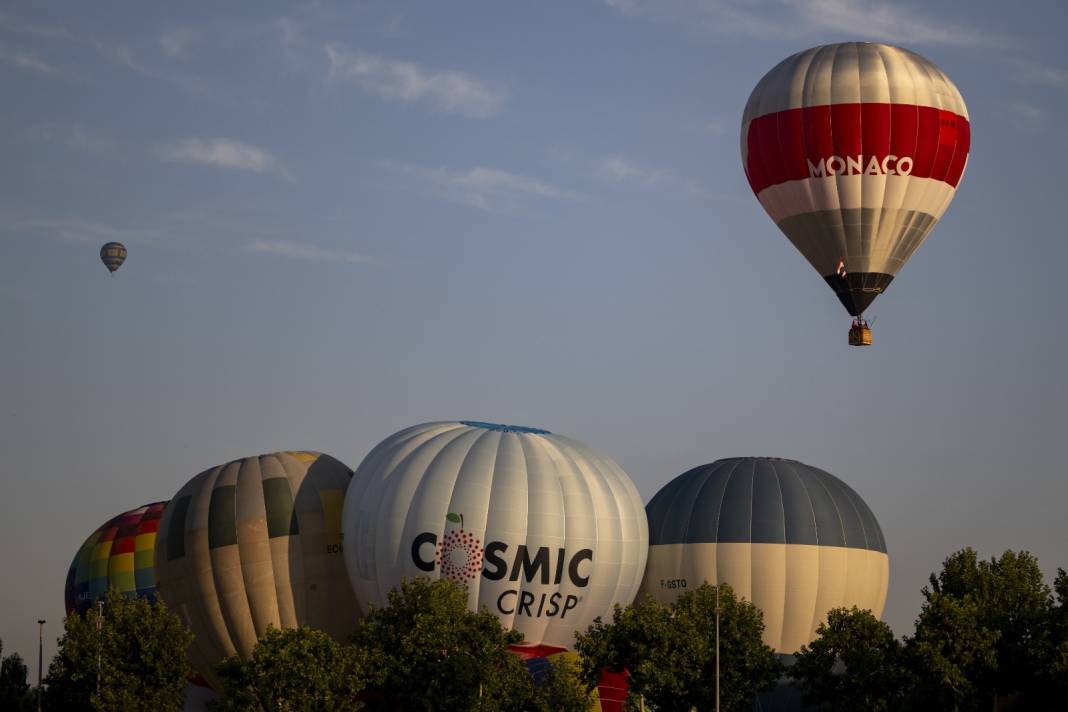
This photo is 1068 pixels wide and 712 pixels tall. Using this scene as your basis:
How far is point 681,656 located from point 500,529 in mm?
6449

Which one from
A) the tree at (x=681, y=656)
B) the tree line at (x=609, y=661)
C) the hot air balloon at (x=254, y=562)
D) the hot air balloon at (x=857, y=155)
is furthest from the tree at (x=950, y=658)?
the hot air balloon at (x=254, y=562)

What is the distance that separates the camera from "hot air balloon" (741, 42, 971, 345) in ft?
212

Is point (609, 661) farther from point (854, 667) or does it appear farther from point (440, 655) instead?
point (854, 667)

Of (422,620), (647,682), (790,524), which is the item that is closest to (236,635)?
(422,620)

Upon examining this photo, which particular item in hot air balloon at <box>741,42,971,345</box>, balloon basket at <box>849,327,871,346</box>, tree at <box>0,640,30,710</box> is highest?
hot air balloon at <box>741,42,971,345</box>

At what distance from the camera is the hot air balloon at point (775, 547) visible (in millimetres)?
66375

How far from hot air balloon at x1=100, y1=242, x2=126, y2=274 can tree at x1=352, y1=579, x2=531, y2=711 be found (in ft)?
141

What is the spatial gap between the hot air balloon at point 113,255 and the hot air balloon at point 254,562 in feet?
119

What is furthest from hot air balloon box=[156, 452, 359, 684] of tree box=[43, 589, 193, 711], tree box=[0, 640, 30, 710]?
tree box=[0, 640, 30, 710]

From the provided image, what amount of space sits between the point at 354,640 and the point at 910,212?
73.0 ft

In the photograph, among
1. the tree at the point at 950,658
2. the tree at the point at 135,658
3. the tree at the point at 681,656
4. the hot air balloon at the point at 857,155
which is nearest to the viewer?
the tree at the point at 950,658

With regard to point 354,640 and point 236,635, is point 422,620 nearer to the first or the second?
point 354,640

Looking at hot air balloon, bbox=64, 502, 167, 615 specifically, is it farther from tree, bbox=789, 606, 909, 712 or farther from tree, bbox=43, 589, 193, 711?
tree, bbox=789, 606, 909, 712

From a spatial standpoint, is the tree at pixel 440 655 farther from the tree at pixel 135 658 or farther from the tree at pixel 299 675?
the tree at pixel 135 658
